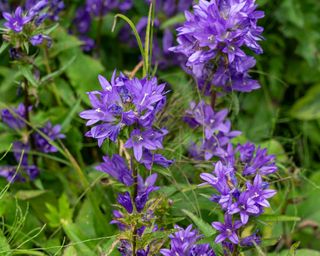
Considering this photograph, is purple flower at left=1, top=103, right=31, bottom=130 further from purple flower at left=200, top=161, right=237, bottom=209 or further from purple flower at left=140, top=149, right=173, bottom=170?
purple flower at left=200, top=161, right=237, bottom=209

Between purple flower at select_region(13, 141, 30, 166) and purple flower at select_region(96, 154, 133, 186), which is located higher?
purple flower at select_region(96, 154, 133, 186)

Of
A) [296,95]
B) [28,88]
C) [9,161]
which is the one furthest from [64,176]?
[296,95]

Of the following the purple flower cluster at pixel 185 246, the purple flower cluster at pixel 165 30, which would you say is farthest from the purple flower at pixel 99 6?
the purple flower cluster at pixel 185 246

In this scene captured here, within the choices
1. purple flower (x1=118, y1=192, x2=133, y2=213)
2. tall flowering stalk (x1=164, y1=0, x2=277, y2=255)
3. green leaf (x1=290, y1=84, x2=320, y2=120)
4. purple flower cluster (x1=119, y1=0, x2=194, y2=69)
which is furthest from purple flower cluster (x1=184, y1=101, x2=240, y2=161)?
green leaf (x1=290, y1=84, x2=320, y2=120)

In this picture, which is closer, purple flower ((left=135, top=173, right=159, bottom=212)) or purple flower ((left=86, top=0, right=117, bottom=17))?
purple flower ((left=135, top=173, right=159, bottom=212))

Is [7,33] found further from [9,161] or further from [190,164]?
[190,164]

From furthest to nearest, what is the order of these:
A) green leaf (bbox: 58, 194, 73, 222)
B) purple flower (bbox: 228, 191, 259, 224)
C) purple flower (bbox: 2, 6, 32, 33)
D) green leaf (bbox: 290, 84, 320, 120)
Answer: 1. green leaf (bbox: 290, 84, 320, 120)
2. green leaf (bbox: 58, 194, 73, 222)
3. purple flower (bbox: 2, 6, 32, 33)
4. purple flower (bbox: 228, 191, 259, 224)
